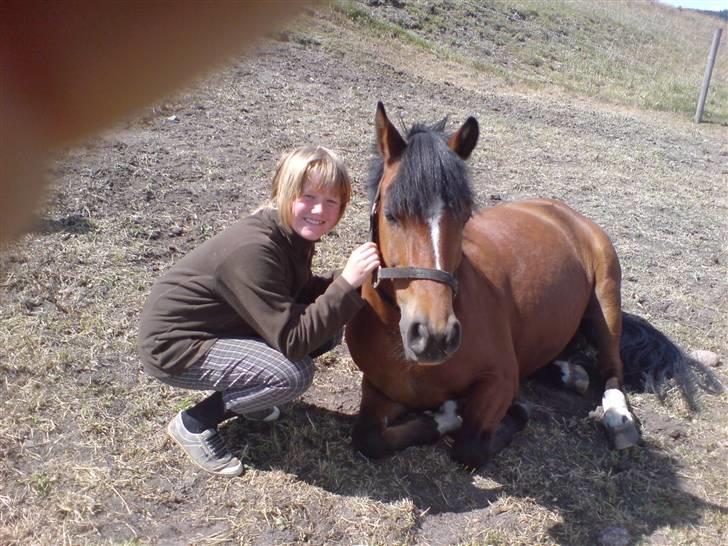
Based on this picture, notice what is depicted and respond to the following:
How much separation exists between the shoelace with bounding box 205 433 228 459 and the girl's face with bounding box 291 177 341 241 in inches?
38.2

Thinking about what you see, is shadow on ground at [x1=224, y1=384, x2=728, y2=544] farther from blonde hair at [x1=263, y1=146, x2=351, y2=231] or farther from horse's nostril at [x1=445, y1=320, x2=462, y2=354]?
blonde hair at [x1=263, y1=146, x2=351, y2=231]

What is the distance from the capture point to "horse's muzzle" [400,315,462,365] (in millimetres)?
2424

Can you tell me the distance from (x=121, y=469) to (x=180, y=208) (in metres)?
2.79

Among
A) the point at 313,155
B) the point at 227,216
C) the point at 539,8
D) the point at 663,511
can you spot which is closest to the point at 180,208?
the point at 227,216

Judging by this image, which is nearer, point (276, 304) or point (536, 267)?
point (276, 304)

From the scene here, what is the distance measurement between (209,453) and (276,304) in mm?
764

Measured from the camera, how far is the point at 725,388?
4.16 m

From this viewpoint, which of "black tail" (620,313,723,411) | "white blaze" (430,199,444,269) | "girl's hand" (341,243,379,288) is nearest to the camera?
"white blaze" (430,199,444,269)

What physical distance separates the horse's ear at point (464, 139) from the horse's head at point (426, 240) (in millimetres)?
131

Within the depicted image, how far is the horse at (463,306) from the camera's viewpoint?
2.55 meters

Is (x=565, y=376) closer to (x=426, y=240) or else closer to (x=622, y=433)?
(x=622, y=433)

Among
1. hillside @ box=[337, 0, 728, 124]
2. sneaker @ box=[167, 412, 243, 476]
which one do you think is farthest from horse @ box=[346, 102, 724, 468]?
hillside @ box=[337, 0, 728, 124]

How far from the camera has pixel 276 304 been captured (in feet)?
9.00

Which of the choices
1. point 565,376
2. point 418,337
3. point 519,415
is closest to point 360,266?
point 418,337
